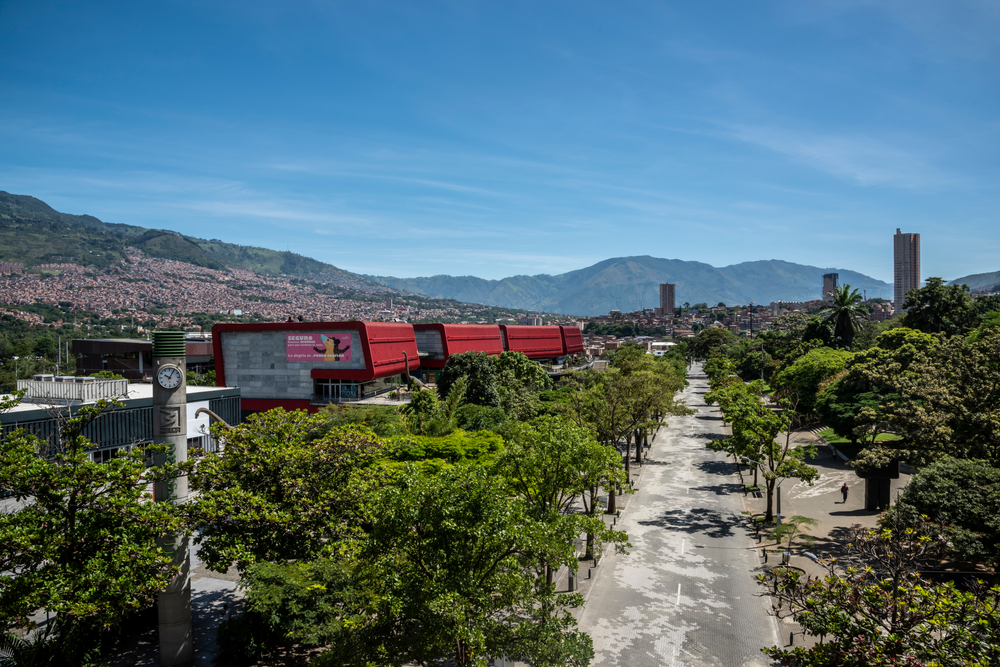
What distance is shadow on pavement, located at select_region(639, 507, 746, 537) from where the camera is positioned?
98.6 feet

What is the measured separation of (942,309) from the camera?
219 ft

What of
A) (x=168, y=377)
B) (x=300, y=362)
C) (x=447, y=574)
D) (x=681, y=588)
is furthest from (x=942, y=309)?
(x=168, y=377)

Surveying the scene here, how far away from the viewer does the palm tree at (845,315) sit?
78.1m

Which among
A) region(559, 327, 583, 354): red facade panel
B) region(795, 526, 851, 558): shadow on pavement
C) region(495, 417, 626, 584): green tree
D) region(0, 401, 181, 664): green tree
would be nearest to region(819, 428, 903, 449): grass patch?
region(795, 526, 851, 558): shadow on pavement

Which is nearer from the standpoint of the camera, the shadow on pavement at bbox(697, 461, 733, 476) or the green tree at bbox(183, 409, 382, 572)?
the green tree at bbox(183, 409, 382, 572)

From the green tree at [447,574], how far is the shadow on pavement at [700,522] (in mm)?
19980

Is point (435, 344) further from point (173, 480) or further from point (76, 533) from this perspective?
point (76, 533)

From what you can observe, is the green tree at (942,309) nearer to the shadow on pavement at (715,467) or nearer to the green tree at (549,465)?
the shadow on pavement at (715,467)

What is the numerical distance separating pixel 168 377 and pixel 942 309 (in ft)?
262

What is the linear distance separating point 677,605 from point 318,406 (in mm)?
39107

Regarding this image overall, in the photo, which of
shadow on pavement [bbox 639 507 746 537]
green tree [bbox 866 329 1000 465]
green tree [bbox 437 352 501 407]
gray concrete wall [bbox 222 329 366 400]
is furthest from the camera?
gray concrete wall [bbox 222 329 366 400]

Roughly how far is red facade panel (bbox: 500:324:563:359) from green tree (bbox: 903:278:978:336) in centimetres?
5203

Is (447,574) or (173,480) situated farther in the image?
(173,480)

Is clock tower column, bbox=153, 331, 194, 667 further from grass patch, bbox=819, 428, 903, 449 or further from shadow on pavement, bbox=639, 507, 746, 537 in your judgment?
grass patch, bbox=819, 428, 903, 449
